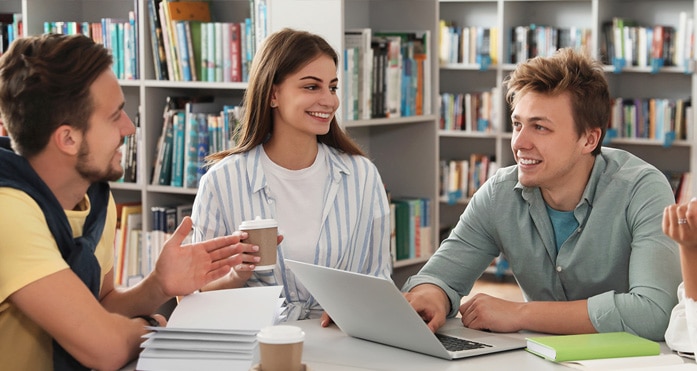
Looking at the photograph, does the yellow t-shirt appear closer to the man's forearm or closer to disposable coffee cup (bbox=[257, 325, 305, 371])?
disposable coffee cup (bbox=[257, 325, 305, 371])

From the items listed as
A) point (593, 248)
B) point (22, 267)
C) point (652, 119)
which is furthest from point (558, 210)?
point (652, 119)

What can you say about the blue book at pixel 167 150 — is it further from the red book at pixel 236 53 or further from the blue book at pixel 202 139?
the red book at pixel 236 53

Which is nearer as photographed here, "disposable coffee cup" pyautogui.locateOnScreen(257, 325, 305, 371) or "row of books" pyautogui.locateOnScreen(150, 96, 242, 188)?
"disposable coffee cup" pyautogui.locateOnScreen(257, 325, 305, 371)

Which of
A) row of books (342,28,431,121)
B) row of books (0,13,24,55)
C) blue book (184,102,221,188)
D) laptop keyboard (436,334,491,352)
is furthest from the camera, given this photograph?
row of books (0,13,24,55)

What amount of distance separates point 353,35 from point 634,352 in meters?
2.09

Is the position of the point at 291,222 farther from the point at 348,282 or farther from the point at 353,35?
the point at 353,35

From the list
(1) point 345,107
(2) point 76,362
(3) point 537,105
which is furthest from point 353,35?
(2) point 76,362

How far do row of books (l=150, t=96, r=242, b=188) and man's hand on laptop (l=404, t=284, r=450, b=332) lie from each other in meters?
1.87

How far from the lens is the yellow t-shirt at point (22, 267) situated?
1667mm

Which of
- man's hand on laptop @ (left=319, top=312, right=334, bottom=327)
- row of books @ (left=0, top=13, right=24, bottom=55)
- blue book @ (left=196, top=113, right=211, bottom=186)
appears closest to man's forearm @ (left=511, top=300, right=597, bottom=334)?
man's hand on laptop @ (left=319, top=312, right=334, bottom=327)

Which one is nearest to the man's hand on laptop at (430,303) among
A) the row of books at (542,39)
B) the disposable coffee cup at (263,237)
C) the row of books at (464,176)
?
the disposable coffee cup at (263,237)

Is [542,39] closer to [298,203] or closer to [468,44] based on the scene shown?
[468,44]

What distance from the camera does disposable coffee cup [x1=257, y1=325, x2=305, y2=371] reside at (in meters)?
1.49

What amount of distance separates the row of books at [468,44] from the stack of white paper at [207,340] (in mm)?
5033
